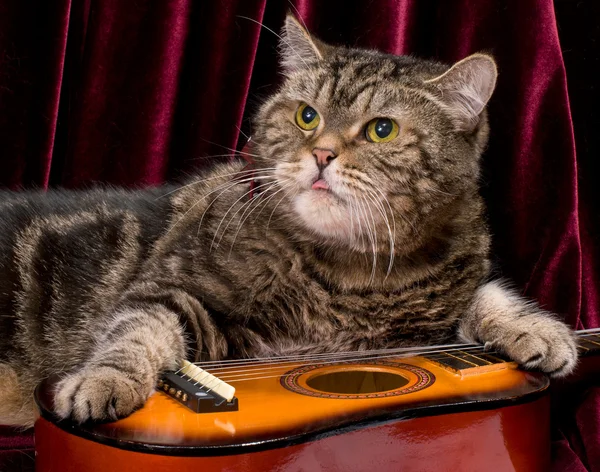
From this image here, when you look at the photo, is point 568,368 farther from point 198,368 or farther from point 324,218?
point 198,368

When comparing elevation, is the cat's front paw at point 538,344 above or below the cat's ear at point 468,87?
below

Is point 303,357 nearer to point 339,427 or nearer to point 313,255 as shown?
point 313,255

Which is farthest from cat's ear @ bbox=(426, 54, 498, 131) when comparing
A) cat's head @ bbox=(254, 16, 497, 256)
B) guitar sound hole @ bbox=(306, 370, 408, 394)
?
guitar sound hole @ bbox=(306, 370, 408, 394)

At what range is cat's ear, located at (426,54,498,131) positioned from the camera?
1.18 metres

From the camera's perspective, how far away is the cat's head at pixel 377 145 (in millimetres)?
1146

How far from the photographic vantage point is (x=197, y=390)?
3.10 ft

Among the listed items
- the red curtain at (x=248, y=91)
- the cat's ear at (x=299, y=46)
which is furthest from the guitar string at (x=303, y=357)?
the cat's ear at (x=299, y=46)

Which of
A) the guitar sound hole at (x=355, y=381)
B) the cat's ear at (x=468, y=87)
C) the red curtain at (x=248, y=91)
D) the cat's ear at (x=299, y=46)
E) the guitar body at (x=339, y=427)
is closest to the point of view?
the guitar body at (x=339, y=427)

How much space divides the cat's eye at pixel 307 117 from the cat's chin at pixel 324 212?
0.51 ft

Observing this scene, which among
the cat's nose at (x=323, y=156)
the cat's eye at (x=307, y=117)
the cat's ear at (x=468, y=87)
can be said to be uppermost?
the cat's ear at (x=468, y=87)

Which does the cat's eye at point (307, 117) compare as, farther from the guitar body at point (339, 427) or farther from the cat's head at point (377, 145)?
the guitar body at point (339, 427)

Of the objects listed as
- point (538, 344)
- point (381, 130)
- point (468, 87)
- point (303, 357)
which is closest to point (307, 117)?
point (381, 130)

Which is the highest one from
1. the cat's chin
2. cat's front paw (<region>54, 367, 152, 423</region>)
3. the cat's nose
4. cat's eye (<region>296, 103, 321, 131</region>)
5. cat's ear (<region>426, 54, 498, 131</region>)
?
cat's ear (<region>426, 54, 498, 131</region>)

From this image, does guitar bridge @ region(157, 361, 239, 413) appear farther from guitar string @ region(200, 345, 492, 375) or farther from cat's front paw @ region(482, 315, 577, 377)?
cat's front paw @ region(482, 315, 577, 377)
